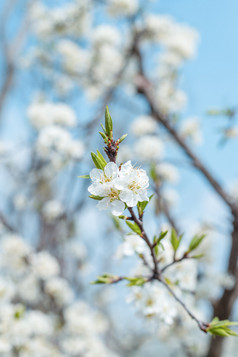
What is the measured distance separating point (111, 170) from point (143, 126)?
2793mm

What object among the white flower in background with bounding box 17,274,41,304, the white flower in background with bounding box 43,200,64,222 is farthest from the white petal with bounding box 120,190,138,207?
the white flower in background with bounding box 43,200,64,222

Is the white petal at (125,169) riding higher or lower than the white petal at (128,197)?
higher

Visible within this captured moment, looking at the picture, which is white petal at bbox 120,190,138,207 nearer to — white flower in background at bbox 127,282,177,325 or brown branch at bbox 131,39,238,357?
white flower in background at bbox 127,282,177,325

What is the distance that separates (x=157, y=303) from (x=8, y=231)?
7.19ft

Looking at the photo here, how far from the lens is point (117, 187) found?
653 millimetres

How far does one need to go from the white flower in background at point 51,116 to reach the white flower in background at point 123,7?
4.07ft

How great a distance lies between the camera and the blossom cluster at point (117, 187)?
660 millimetres

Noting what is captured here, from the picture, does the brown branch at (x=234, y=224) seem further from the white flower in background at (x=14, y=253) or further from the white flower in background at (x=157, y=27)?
the white flower in background at (x=14, y=253)

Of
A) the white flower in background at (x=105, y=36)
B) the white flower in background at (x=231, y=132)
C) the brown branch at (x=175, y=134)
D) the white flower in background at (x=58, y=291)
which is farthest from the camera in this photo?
the white flower in background at (x=105, y=36)

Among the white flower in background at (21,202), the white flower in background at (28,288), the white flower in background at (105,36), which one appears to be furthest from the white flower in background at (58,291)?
the white flower in background at (105,36)

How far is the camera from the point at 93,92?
151 inches

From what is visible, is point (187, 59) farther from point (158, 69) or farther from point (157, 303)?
point (157, 303)

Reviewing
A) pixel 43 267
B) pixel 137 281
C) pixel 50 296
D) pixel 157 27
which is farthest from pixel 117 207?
pixel 157 27

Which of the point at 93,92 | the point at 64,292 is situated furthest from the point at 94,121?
the point at 64,292
